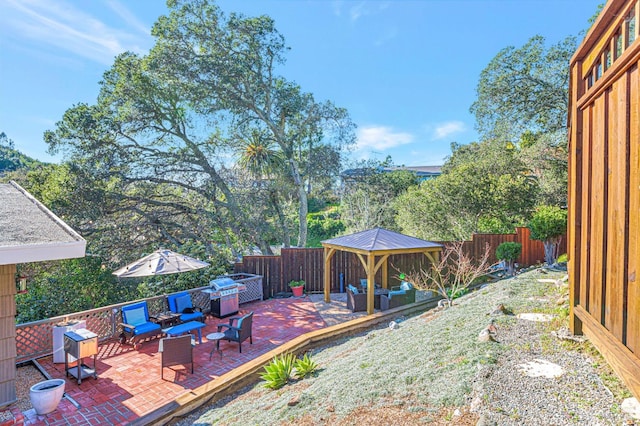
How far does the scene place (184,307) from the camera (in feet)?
28.2

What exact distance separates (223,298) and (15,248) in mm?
5497

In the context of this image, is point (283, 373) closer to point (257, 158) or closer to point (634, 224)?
point (634, 224)

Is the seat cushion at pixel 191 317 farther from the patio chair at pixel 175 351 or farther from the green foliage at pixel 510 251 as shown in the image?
the green foliage at pixel 510 251

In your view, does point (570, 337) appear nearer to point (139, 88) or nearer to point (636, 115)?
point (636, 115)

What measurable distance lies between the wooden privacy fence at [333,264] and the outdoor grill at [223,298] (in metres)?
2.26

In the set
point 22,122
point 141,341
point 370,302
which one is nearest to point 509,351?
point 370,302

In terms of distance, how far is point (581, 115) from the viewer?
2.92m

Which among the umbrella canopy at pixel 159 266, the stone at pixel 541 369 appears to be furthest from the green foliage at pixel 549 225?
the umbrella canopy at pixel 159 266

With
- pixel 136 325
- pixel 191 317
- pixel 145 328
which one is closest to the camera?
pixel 145 328

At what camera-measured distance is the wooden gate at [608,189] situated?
1.92 meters

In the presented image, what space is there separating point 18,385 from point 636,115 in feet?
28.1

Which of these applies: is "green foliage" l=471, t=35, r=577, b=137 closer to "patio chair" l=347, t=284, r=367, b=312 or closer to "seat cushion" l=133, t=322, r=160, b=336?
"patio chair" l=347, t=284, r=367, b=312

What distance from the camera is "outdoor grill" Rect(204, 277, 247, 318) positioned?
9078 mm

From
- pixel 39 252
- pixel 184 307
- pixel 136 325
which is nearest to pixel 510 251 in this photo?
pixel 184 307
